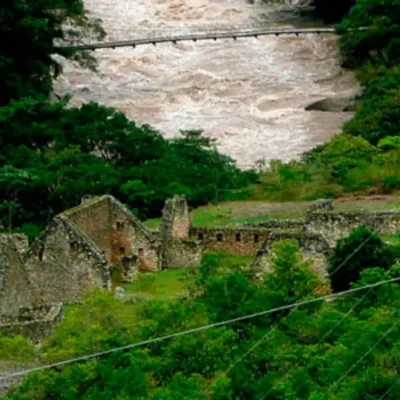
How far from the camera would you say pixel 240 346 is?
21234 millimetres

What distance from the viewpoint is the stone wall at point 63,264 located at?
27766 millimetres

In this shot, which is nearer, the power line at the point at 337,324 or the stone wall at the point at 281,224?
the power line at the point at 337,324

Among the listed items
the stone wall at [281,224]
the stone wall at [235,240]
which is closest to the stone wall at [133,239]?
the stone wall at [235,240]

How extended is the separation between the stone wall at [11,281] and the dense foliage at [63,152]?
6153mm

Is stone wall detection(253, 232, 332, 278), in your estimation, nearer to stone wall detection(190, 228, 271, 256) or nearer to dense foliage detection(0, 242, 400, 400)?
stone wall detection(190, 228, 271, 256)

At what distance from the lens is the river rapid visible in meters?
48.1

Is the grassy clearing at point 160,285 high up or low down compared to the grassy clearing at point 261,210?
down

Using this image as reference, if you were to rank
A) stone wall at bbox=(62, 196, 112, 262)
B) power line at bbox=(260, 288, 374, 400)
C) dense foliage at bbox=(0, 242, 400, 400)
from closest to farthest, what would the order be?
dense foliage at bbox=(0, 242, 400, 400), power line at bbox=(260, 288, 374, 400), stone wall at bbox=(62, 196, 112, 262)

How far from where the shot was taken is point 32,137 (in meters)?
42.7

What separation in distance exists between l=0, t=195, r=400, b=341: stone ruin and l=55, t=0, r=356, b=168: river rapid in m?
13.7

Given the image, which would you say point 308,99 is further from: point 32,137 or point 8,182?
point 8,182

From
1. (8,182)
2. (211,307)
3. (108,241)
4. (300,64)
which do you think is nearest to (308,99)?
(300,64)

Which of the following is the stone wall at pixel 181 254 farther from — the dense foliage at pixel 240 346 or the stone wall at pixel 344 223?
the dense foliage at pixel 240 346

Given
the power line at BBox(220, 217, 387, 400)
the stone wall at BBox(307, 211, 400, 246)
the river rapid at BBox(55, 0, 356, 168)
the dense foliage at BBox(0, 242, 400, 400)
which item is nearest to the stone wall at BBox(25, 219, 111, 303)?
the dense foliage at BBox(0, 242, 400, 400)
